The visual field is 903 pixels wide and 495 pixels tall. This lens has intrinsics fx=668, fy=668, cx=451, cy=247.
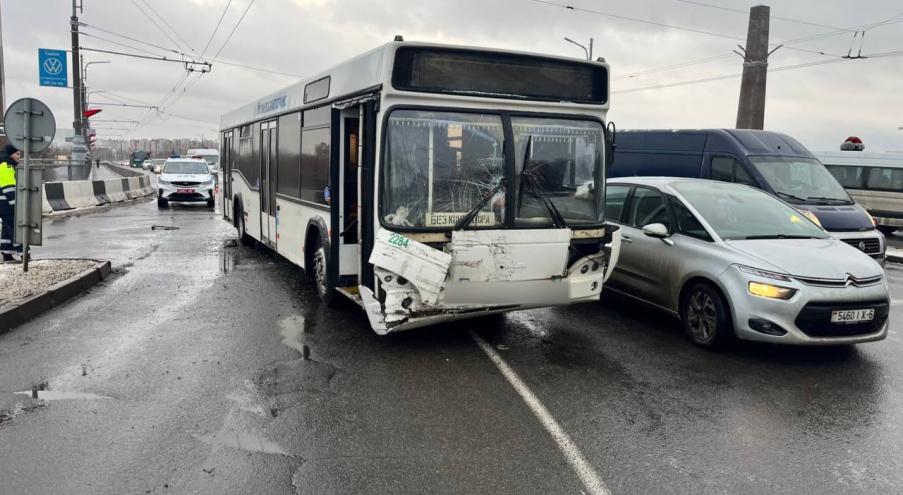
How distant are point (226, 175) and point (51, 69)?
12.0 m

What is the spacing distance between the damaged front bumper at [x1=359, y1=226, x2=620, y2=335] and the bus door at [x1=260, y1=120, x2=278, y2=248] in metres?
4.50

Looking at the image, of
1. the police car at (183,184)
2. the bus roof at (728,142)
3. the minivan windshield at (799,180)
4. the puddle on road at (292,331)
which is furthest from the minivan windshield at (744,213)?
the police car at (183,184)

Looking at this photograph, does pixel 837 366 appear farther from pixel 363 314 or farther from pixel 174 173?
pixel 174 173

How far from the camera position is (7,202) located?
10297 mm

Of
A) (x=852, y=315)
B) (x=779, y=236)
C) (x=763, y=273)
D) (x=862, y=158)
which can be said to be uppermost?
(x=862, y=158)

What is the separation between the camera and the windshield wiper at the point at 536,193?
607 centimetres

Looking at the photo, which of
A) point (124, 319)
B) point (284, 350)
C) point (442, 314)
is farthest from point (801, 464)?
point (124, 319)

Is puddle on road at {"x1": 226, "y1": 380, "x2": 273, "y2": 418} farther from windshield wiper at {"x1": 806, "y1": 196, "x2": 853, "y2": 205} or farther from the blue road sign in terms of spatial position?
the blue road sign

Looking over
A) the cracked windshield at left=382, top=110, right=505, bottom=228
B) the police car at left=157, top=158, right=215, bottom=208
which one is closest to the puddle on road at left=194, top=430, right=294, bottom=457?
the cracked windshield at left=382, top=110, right=505, bottom=228

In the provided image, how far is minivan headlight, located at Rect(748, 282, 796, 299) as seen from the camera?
5844mm

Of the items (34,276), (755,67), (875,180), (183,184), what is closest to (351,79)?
(34,276)

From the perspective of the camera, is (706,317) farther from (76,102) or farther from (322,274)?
(76,102)

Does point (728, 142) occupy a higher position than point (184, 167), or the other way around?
point (728, 142)

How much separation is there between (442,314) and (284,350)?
1.55 m
